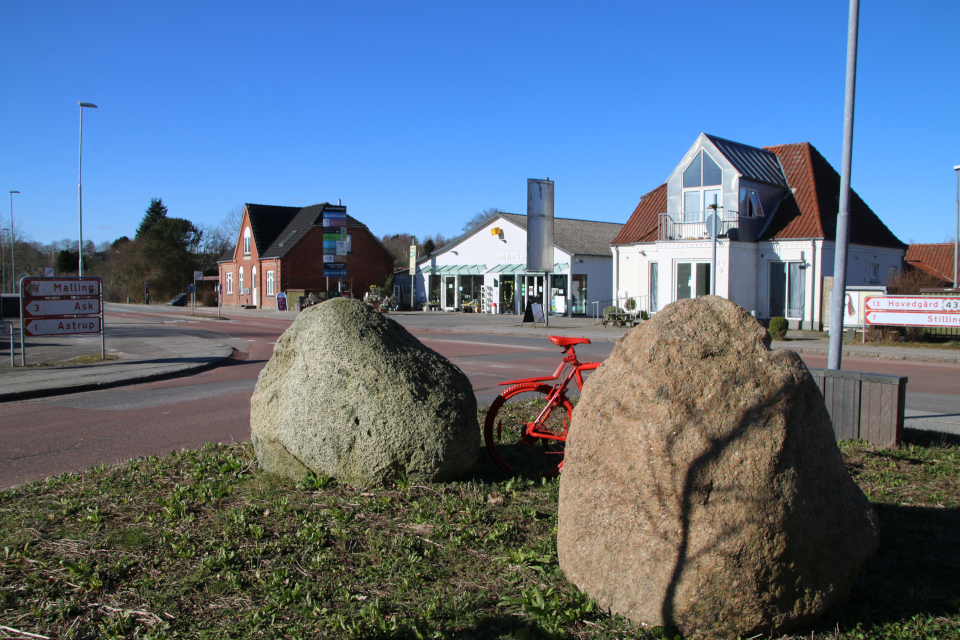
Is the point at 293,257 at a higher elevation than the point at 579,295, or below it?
higher

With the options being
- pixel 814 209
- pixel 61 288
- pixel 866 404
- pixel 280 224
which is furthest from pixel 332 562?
pixel 280 224

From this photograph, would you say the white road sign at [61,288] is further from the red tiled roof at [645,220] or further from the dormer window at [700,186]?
the red tiled roof at [645,220]

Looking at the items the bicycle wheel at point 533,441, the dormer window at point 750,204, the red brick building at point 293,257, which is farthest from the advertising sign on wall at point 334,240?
the bicycle wheel at point 533,441

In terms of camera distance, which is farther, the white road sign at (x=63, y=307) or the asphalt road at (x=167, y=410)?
the white road sign at (x=63, y=307)

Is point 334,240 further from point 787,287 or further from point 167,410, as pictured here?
point 167,410

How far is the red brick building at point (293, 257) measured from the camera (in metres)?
54.2

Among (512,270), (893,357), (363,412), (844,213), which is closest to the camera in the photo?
(363,412)

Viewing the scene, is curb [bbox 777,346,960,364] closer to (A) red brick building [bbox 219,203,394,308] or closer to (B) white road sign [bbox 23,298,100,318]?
(B) white road sign [bbox 23,298,100,318]

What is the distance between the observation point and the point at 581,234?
44.2m

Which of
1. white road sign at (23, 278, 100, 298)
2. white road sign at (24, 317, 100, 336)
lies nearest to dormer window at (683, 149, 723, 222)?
white road sign at (23, 278, 100, 298)

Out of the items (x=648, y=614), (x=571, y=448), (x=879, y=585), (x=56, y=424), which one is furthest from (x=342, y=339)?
(x=56, y=424)

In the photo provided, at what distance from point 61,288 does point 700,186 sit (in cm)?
2436

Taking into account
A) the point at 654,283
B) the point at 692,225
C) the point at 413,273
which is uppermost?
the point at 692,225

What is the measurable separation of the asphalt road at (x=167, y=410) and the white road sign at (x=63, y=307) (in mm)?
3261
